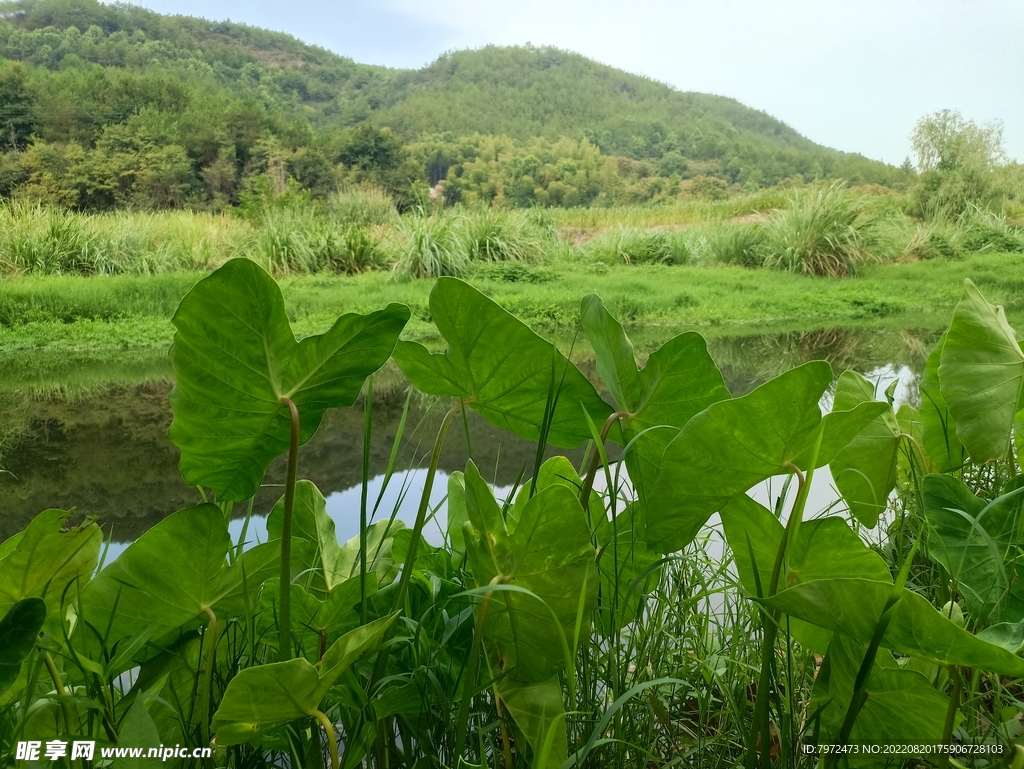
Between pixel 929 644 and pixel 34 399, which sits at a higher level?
pixel 929 644

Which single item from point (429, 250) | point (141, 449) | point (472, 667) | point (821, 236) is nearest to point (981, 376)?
point (472, 667)

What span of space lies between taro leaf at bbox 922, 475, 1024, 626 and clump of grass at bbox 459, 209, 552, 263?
9.58 feet

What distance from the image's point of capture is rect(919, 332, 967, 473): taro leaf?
0.40 m

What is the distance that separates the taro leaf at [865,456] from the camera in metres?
0.34


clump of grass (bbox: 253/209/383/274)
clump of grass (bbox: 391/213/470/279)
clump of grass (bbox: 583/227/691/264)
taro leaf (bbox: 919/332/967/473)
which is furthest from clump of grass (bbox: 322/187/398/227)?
taro leaf (bbox: 919/332/967/473)

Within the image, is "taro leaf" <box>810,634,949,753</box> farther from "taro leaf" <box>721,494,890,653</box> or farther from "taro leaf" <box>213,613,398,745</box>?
"taro leaf" <box>213,613,398,745</box>

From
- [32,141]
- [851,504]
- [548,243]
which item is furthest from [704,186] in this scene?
[851,504]

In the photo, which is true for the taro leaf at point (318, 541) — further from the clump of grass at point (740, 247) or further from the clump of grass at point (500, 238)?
the clump of grass at point (740, 247)

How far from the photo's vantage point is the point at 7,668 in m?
0.17

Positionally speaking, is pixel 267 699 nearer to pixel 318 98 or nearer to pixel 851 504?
pixel 851 504

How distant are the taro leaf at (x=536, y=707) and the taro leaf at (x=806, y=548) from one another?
0.08 metres

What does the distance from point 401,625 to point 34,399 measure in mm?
1502

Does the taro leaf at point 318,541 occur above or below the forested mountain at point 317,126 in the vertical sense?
below

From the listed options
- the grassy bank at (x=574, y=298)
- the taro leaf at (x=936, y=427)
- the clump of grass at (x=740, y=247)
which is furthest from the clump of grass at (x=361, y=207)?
the taro leaf at (x=936, y=427)
